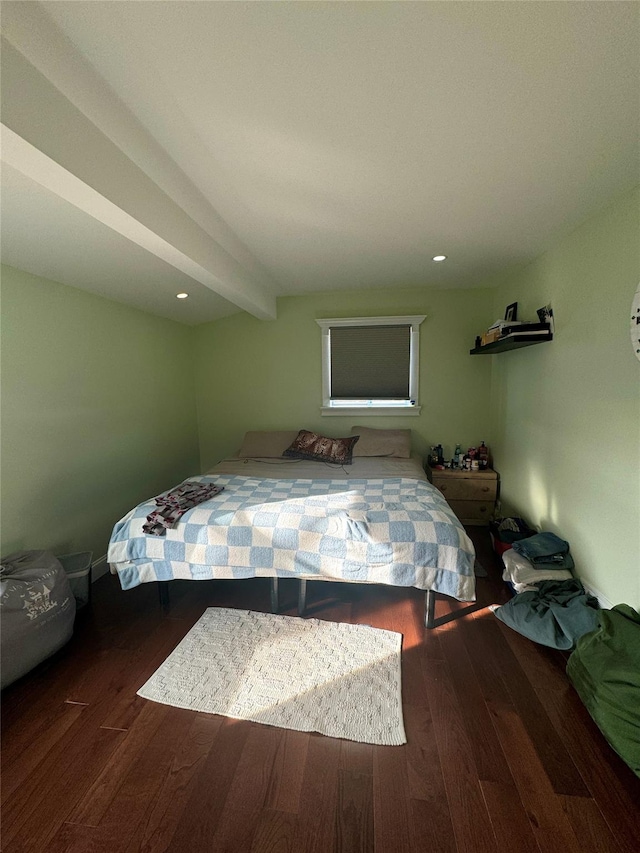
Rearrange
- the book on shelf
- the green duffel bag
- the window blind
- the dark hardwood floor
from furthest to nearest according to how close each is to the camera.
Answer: the window blind → the book on shelf → the green duffel bag → the dark hardwood floor

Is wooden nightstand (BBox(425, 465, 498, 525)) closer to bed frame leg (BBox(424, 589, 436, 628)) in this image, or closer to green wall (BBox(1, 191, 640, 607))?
green wall (BBox(1, 191, 640, 607))

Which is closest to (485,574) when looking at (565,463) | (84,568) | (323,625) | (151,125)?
(565,463)

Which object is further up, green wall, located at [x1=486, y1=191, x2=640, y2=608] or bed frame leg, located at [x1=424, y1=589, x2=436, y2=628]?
green wall, located at [x1=486, y1=191, x2=640, y2=608]

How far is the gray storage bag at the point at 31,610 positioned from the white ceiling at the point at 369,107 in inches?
65.5

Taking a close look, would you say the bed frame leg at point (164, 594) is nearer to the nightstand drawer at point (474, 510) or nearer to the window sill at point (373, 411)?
the window sill at point (373, 411)

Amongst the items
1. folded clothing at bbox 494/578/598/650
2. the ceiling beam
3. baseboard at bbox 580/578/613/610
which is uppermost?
the ceiling beam

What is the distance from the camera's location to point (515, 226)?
2.11 metres

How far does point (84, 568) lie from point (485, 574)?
2.71m

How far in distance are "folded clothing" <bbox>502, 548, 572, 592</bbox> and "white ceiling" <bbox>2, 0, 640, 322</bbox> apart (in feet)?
6.86

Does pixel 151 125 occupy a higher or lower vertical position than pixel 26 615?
higher

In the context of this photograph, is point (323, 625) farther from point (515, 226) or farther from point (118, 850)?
point (515, 226)

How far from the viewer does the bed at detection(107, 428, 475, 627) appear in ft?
6.20

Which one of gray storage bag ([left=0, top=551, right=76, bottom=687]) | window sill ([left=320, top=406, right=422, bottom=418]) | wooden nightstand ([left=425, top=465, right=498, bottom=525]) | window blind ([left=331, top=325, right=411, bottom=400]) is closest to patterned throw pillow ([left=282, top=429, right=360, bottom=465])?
window sill ([left=320, top=406, right=422, bottom=418])

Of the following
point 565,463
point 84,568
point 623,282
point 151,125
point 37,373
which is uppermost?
point 151,125
